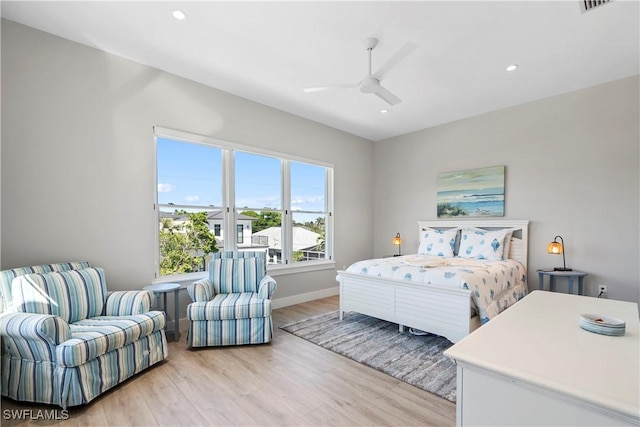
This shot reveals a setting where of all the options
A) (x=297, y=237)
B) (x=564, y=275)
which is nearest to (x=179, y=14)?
(x=297, y=237)

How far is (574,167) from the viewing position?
12.9ft

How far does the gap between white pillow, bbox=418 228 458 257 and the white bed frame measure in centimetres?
79

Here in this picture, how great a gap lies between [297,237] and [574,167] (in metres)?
3.93

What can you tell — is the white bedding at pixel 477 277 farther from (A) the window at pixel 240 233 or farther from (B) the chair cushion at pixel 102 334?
(B) the chair cushion at pixel 102 334

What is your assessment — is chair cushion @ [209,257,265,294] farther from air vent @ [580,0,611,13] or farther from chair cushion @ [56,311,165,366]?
air vent @ [580,0,611,13]

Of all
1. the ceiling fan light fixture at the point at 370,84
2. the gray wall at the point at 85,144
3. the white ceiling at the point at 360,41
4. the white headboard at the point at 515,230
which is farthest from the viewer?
the white headboard at the point at 515,230

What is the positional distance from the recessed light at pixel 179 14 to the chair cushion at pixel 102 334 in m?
2.50

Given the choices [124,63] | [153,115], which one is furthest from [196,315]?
[124,63]

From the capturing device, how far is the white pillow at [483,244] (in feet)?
13.4

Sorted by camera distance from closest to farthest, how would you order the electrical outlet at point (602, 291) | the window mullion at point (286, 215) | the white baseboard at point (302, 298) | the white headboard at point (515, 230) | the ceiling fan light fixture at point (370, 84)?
the ceiling fan light fixture at point (370, 84)
the electrical outlet at point (602, 291)
the white headboard at point (515, 230)
the white baseboard at point (302, 298)
the window mullion at point (286, 215)

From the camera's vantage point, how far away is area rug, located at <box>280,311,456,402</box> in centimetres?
243

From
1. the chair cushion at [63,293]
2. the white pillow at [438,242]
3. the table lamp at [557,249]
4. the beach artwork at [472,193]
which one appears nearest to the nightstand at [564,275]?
the table lamp at [557,249]

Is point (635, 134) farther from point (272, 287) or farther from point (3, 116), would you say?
point (3, 116)

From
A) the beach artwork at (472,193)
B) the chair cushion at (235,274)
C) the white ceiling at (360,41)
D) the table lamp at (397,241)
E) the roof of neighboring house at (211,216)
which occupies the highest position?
the white ceiling at (360,41)
